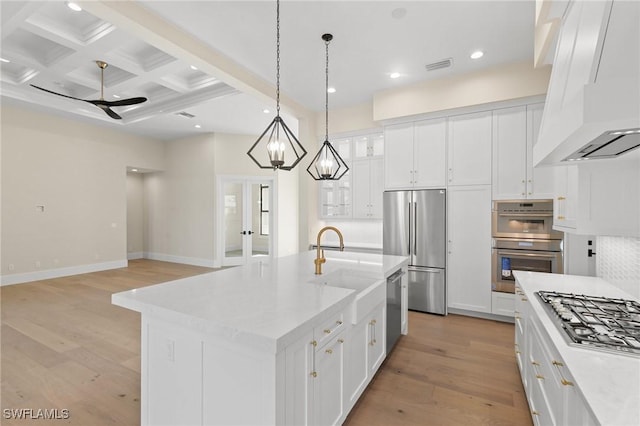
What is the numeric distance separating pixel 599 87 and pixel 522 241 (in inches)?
131

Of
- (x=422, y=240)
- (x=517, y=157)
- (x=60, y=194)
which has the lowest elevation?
(x=422, y=240)

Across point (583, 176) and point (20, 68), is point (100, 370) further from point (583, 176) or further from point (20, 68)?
point (20, 68)

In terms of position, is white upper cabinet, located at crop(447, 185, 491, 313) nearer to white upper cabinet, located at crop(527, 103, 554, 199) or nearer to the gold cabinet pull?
white upper cabinet, located at crop(527, 103, 554, 199)

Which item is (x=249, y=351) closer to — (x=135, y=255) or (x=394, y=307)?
(x=394, y=307)

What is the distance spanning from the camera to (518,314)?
8.05 ft

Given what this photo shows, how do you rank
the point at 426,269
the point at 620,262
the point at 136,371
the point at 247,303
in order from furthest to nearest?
the point at 426,269 → the point at 136,371 → the point at 620,262 → the point at 247,303

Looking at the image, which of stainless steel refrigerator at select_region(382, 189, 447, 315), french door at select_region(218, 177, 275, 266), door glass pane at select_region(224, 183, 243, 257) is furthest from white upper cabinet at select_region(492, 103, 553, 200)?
door glass pane at select_region(224, 183, 243, 257)

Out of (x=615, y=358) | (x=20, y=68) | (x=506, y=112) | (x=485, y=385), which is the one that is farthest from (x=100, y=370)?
(x=506, y=112)

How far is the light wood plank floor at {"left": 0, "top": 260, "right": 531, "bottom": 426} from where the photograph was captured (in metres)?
2.08

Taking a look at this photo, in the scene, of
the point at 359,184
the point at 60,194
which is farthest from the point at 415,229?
the point at 60,194

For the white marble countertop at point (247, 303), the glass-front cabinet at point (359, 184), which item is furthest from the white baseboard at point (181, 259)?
the white marble countertop at point (247, 303)

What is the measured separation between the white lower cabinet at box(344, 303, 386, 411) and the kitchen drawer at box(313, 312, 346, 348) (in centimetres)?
20

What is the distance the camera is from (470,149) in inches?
155

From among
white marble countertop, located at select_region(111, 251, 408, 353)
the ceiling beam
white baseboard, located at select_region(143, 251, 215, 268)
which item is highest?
the ceiling beam
